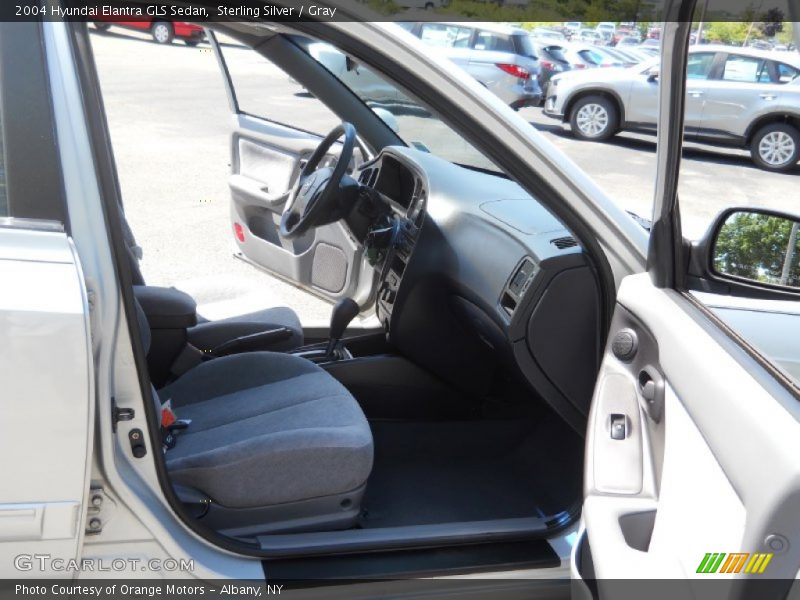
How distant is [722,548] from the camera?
124 centimetres

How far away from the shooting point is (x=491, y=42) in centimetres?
869

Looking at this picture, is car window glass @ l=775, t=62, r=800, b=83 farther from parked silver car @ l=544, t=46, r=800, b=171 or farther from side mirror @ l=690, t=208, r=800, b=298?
side mirror @ l=690, t=208, r=800, b=298

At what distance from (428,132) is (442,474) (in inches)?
43.3

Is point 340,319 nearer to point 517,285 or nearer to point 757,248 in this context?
point 517,285

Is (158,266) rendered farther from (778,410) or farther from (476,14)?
(778,410)

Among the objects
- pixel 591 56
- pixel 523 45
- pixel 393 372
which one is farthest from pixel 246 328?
pixel 591 56

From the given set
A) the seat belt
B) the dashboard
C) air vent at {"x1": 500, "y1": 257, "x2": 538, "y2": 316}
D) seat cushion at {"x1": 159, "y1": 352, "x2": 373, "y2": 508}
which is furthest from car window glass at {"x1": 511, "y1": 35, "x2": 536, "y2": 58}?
the seat belt

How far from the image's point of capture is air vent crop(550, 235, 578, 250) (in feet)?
6.88

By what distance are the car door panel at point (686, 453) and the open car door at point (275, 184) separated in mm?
1644

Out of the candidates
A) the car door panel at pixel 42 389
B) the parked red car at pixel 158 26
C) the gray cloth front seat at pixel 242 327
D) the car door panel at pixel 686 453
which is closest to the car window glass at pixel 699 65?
the car door panel at pixel 686 453

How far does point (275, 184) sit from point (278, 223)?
17 centimetres

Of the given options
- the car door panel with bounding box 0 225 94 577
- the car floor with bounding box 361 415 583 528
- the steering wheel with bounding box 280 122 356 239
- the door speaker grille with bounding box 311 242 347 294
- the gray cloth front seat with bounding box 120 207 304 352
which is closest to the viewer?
the car door panel with bounding box 0 225 94 577

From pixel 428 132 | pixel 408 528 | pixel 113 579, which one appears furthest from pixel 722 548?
pixel 428 132

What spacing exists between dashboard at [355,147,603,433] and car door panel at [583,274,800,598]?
283mm
